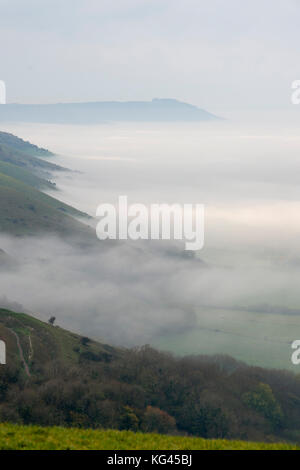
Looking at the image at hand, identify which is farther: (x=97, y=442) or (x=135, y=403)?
(x=135, y=403)

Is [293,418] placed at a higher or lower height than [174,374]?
lower

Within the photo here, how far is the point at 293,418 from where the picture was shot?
198m

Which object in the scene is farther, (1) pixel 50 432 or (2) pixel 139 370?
(2) pixel 139 370

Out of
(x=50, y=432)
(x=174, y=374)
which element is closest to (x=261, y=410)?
(x=174, y=374)

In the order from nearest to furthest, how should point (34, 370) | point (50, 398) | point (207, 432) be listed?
point (50, 398)
point (207, 432)
point (34, 370)

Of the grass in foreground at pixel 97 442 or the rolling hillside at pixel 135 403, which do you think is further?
the rolling hillside at pixel 135 403

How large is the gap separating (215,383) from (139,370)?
30.6 metres

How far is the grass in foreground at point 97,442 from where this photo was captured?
27.0 metres

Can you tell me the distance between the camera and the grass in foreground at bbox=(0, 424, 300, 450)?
26953mm

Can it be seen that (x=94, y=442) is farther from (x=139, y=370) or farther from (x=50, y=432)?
(x=139, y=370)

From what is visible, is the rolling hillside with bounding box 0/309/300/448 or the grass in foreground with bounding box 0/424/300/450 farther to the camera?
the rolling hillside with bounding box 0/309/300/448

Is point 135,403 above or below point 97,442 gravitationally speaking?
below

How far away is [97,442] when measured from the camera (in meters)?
28.0
